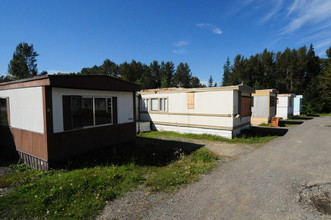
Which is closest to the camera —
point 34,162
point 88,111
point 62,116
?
point 62,116

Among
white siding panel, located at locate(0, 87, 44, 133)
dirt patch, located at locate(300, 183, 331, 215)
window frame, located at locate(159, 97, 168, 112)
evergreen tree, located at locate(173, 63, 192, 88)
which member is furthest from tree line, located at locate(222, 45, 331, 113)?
white siding panel, located at locate(0, 87, 44, 133)

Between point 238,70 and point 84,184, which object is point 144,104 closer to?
point 84,184

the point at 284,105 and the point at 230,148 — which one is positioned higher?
the point at 284,105

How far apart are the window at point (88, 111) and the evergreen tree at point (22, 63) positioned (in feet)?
108

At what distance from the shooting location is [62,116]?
5383 millimetres

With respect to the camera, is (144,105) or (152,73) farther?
(152,73)

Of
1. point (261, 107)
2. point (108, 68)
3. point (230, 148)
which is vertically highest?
point (108, 68)

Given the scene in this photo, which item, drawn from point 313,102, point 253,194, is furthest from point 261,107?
point 313,102

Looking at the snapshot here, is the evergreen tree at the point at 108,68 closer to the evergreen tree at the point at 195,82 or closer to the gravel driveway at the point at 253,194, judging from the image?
the evergreen tree at the point at 195,82

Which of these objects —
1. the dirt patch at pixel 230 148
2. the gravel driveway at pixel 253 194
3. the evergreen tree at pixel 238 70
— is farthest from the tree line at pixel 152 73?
the gravel driveway at pixel 253 194

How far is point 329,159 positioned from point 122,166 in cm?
701

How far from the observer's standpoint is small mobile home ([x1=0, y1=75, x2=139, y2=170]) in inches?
201

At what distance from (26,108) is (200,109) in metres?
8.05

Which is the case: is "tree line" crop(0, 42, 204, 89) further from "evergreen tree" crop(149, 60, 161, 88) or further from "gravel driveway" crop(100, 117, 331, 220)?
"gravel driveway" crop(100, 117, 331, 220)
